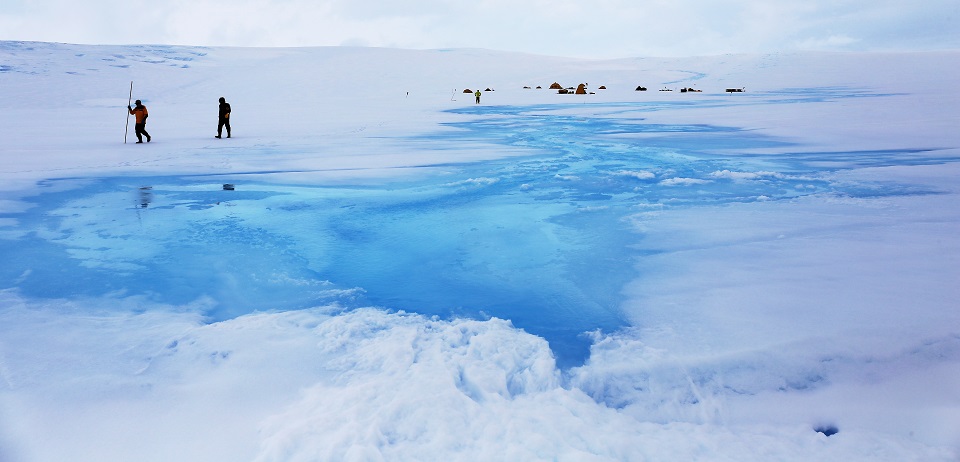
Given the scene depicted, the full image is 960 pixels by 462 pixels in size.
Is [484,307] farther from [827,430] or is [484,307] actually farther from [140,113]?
[140,113]

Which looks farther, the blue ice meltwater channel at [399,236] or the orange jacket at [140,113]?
the orange jacket at [140,113]

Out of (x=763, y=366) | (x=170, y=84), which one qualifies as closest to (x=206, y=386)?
(x=763, y=366)

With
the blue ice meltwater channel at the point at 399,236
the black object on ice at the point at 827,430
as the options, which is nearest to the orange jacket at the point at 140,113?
the blue ice meltwater channel at the point at 399,236

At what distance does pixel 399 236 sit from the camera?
502 centimetres

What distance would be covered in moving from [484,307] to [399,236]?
1677 mm

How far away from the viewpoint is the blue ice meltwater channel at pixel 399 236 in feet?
12.1

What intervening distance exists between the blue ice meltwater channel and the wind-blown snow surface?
31 mm

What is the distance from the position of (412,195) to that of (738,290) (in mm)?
3772

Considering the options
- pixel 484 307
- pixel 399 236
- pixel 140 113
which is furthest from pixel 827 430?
pixel 140 113

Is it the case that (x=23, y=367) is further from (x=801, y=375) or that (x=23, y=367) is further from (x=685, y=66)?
(x=685, y=66)

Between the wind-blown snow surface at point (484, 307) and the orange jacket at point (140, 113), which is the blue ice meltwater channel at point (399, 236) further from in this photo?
the orange jacket at point (140, 113)

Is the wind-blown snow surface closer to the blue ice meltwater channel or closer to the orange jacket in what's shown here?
the blue ice meltwater channel

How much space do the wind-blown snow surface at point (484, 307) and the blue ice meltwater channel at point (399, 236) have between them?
0.03m

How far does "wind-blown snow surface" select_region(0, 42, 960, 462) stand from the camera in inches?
92.2
